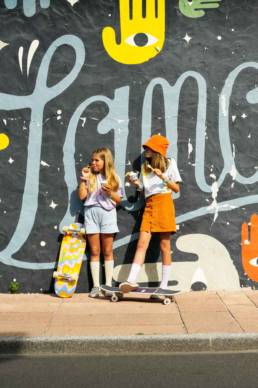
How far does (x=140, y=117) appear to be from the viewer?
8.88 metres

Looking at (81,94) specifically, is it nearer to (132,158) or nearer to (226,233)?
(132,158)

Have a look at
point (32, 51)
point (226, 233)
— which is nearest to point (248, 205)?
point (226, 233)

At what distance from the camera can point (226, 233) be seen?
349 inches

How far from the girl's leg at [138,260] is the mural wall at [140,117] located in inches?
18.5

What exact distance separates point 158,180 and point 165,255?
988 millimetres

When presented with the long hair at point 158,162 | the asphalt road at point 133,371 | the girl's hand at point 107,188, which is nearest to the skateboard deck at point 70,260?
the girl's hand at point 107,188

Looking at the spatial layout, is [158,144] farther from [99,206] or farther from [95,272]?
[95,272]

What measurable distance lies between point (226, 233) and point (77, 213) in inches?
81.0

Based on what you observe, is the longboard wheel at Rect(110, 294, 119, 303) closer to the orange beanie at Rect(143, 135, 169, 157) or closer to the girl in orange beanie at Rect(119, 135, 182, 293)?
the girl in orange beanie at Rect(119, 135, 182, 293)

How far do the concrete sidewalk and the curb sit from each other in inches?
1.1

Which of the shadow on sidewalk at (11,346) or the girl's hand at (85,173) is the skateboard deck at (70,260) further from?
the shadow on sidewalk at (11,346)

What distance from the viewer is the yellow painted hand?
884 centimetres

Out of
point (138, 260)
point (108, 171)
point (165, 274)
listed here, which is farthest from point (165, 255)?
point (108, 171)

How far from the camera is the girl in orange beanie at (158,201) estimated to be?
8398mm
